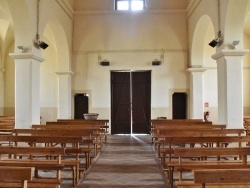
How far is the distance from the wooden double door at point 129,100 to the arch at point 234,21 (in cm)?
577

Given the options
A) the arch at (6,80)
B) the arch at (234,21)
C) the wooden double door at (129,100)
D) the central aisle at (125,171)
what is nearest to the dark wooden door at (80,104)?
the wooden double door at (129,100)

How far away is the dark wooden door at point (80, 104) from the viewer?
1330cm

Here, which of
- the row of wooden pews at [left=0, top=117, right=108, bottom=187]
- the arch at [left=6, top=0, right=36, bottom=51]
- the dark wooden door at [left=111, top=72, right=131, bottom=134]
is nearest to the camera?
the row of wooden pews at [left=0, top=117, right=108, bottom=187]

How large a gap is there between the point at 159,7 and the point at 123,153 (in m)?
7.67

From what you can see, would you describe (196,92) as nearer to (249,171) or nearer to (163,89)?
(163,89)

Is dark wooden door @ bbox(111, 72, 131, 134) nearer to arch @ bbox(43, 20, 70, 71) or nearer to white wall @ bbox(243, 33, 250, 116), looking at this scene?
arch @ bbox(43, 20, 70, 71)

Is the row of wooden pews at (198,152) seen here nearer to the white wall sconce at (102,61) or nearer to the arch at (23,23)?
the arch at (23,23)

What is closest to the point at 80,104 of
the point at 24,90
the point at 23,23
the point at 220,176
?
the point at 24,90

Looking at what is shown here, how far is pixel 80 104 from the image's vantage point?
13.3 m

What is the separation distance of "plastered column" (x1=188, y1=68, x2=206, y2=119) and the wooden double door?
78.0 inches

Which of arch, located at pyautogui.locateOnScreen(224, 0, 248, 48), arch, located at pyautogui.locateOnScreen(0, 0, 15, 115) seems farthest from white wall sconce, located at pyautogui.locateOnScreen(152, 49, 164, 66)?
arch, located at pyautogui.locateOnScreen(0, 0, 15, 115)

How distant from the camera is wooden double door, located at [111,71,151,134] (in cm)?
1320

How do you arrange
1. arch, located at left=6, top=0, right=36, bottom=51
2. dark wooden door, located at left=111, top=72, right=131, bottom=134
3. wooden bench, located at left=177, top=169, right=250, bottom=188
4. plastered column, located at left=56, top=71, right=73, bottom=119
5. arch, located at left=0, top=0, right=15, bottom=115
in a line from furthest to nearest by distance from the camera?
arch, located at left=0, top=0, right=15, bottom=115
dark wooden door, located at left=111, top=72, right=131, bottom=134
plastered column, located at left=56, top=71, right=73, bottom=119
arch, located at left=6, top=0, right=36, bottom=51
wooden bench, located at left=177, top=169, right=250, bottom=188

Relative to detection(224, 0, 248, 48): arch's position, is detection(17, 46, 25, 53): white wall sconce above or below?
below
